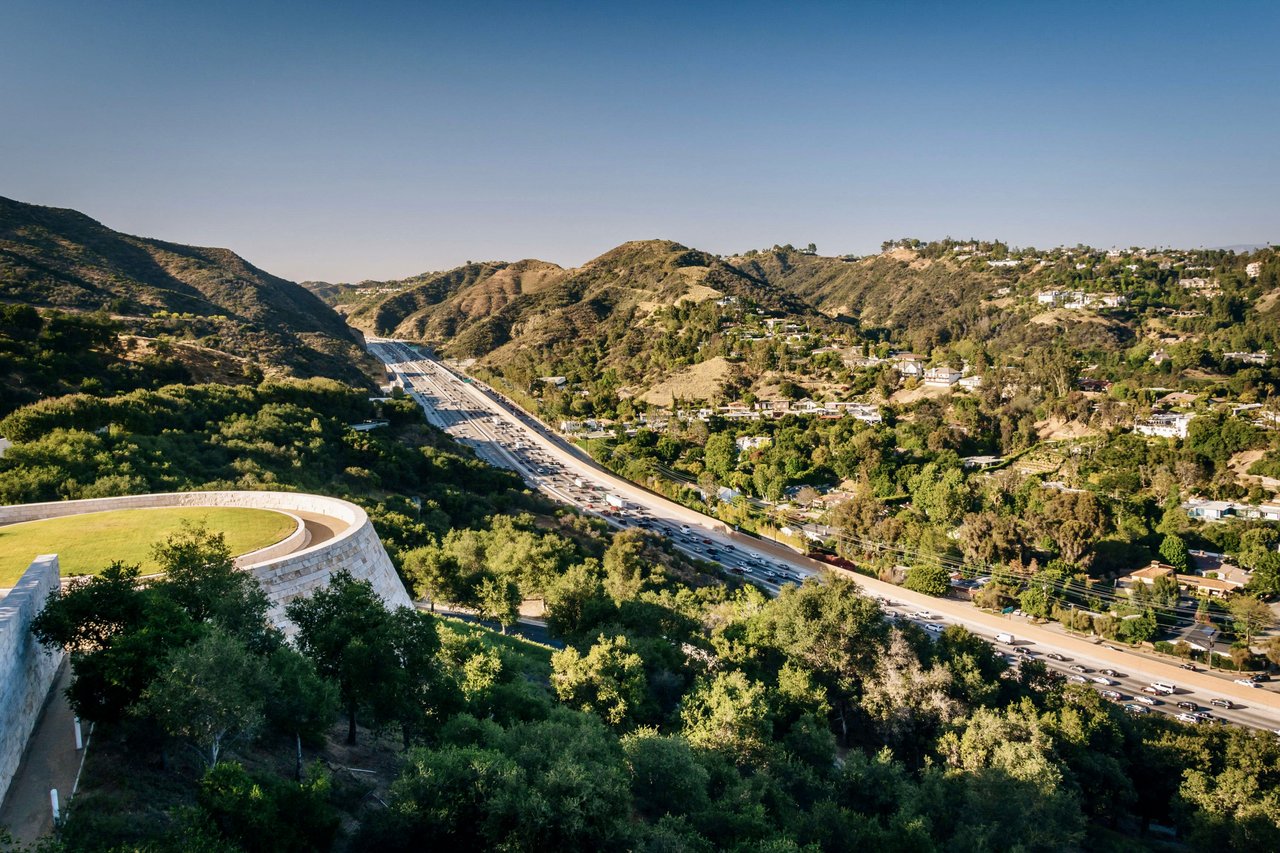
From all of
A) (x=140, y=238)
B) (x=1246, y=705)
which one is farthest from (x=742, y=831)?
(x=140, y=238)

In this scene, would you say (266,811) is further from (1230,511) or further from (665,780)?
(1230,511)

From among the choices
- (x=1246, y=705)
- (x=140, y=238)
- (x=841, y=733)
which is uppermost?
(x=140, y=238)

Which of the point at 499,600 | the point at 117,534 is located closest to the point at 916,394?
the point at 499,600

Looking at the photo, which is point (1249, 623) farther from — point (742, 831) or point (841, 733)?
point (742, 831)

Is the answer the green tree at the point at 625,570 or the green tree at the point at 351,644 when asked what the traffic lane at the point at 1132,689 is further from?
the green tree at the point at 351,644

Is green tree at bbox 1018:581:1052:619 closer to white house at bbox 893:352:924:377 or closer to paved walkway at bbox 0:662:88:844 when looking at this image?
paved walkway at bbox 0:662:88:844

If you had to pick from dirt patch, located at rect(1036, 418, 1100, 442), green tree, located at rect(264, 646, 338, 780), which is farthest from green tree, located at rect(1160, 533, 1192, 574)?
green tree, located at rect(264, 646, 338, 780)
